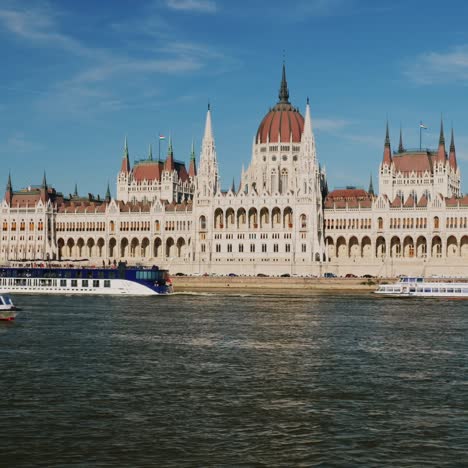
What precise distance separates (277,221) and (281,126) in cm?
2093

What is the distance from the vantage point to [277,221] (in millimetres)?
155250

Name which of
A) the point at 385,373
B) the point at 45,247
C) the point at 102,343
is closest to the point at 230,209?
the point at 45,247

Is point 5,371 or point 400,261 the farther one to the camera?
point 400,261

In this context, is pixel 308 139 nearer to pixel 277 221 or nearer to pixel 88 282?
pixel 277 221

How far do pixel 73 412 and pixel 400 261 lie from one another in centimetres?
11803

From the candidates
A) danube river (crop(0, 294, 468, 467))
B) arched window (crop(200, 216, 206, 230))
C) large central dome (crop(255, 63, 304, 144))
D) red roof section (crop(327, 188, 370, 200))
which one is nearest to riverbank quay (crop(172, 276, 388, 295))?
arched window (crop(200, 216, 206, 230))

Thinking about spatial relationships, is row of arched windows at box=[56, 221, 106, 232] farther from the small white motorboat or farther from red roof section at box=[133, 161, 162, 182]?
the small white motorboat

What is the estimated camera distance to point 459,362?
43344mm

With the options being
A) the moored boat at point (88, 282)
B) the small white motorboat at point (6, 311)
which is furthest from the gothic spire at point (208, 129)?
the small white motorboat at point (6, 311)

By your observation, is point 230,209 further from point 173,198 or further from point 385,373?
point 385,373

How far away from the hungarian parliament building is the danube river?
8389cm

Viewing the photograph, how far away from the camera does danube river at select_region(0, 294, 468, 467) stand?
84.5ft

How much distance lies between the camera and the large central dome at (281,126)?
16612 centimetres

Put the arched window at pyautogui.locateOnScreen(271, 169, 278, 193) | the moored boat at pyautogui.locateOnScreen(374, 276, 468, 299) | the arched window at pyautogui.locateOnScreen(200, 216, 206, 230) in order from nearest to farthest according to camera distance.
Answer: the moored boat at pyautogui.locateOnScreen(374, 276, 468, 299)
the arched window at pyautogui.locateOnScreen(200, 216, 206, 230)
the arched window at pyautogui.locateOnScreen(271, 169, 278, 193)
